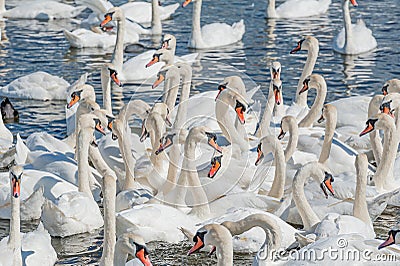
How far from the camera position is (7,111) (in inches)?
596

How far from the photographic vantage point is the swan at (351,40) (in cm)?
1970

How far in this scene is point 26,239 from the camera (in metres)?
9.68

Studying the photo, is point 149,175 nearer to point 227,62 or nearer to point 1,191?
point 1,191

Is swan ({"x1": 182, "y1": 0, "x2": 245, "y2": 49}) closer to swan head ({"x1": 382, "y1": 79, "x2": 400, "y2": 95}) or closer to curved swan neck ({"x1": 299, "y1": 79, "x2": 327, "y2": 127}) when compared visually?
curved swan neck ({"x1": 299, "y1": 79, "x2": 327, "y2": 127})

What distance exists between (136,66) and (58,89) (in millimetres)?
1915

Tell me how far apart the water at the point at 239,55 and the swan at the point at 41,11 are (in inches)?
9.7

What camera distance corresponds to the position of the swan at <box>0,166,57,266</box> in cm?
909

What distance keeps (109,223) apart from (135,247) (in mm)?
1157

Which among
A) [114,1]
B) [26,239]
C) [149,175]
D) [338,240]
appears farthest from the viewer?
[114,1]

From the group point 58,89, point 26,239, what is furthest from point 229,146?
point 58,89

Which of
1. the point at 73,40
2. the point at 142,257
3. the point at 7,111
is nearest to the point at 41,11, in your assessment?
the point at 73,40

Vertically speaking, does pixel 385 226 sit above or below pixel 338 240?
below

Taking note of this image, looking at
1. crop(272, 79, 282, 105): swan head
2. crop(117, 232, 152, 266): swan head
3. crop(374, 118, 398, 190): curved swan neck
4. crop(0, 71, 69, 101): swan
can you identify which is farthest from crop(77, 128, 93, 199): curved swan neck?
crop(0, 71, 69, 101): swan

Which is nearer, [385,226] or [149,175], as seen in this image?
[385,226]
